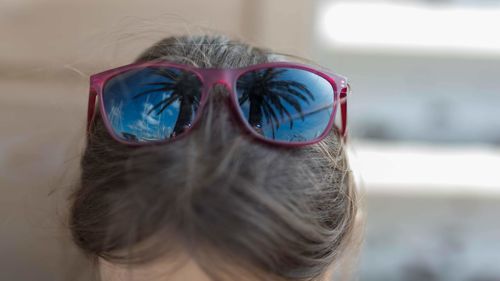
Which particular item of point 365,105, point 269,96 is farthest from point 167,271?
point 365,105

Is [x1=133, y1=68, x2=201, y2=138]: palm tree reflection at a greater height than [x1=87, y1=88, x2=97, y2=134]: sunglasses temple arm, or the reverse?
[x1=133, y1=68, x2=201, y2=138]: palm tree reflection

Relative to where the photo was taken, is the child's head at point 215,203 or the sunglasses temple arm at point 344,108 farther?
the sunglasses temple arm at point 344,108

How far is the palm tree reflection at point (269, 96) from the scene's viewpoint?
0.66 m

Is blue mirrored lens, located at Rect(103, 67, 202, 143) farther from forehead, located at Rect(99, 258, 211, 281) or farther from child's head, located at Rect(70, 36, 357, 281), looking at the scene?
forehead, located at Rect(99, 258, 211, 281)

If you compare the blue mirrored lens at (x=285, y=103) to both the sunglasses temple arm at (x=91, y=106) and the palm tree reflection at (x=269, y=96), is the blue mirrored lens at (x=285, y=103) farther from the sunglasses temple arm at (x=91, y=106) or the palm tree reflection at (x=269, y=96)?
the sunglasses temple arm at (x=91, y=106)

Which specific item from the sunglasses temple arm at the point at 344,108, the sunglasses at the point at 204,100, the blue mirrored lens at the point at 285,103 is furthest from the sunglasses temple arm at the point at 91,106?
the sunglasses temple arm at the point at 344,108

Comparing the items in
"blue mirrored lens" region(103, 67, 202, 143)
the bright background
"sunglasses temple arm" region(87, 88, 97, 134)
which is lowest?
the bright background

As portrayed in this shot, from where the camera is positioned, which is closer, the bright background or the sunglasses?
the sunglasses

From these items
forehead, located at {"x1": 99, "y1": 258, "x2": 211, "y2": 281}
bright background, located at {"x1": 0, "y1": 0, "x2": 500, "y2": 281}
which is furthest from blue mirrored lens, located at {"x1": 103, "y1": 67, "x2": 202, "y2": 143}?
bright background, located at {"x1": 0, "y1": 0, "x2": 500, "y2": 281}

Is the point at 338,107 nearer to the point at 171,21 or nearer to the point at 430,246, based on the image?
the point at 171,21

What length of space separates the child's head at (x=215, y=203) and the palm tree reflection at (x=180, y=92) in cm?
2

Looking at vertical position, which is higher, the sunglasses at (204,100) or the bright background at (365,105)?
the sunglasses at (204,100)

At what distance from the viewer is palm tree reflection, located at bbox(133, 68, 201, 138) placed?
2.14 ft

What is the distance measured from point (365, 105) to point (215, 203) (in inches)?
40.9
